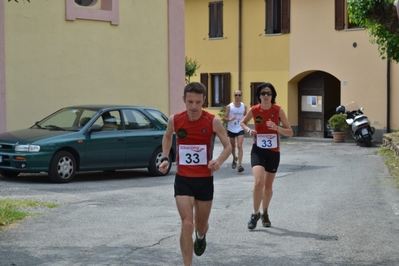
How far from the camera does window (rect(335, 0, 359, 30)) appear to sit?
1307 inches

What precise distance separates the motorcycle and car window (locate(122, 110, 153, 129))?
13353mm

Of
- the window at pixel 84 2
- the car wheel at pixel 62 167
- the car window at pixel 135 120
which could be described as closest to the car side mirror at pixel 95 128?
the car wheel at pixel 62 167

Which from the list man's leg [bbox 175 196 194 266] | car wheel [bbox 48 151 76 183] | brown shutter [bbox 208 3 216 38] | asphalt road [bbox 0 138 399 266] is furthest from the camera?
brown shutter [bbox 208 3 216 38]

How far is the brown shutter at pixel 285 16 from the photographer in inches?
1388

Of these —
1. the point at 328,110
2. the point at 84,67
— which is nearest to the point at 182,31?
the point at 84,67

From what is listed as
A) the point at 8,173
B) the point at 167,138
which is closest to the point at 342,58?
the point at 8,173

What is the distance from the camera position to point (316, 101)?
35125mm

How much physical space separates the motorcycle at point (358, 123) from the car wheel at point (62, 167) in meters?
15.6

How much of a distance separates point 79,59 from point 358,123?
40.3ft

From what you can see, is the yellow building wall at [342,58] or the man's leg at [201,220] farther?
the yellow building wall at [342,58]

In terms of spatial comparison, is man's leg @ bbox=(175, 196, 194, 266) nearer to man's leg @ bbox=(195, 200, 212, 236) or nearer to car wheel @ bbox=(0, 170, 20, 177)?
man's leg @ bbox=(195, 200, 212, 236)

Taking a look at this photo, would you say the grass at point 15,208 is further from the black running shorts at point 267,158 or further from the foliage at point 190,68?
the foliage at point 190,68

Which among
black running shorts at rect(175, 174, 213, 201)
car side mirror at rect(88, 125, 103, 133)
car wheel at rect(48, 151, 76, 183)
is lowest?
car wheel at rect(48, 151, 76, 183)

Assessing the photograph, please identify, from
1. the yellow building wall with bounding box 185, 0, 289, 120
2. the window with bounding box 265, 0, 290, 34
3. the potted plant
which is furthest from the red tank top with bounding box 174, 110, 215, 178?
the window with bounding box 265, 0, 290, 34
